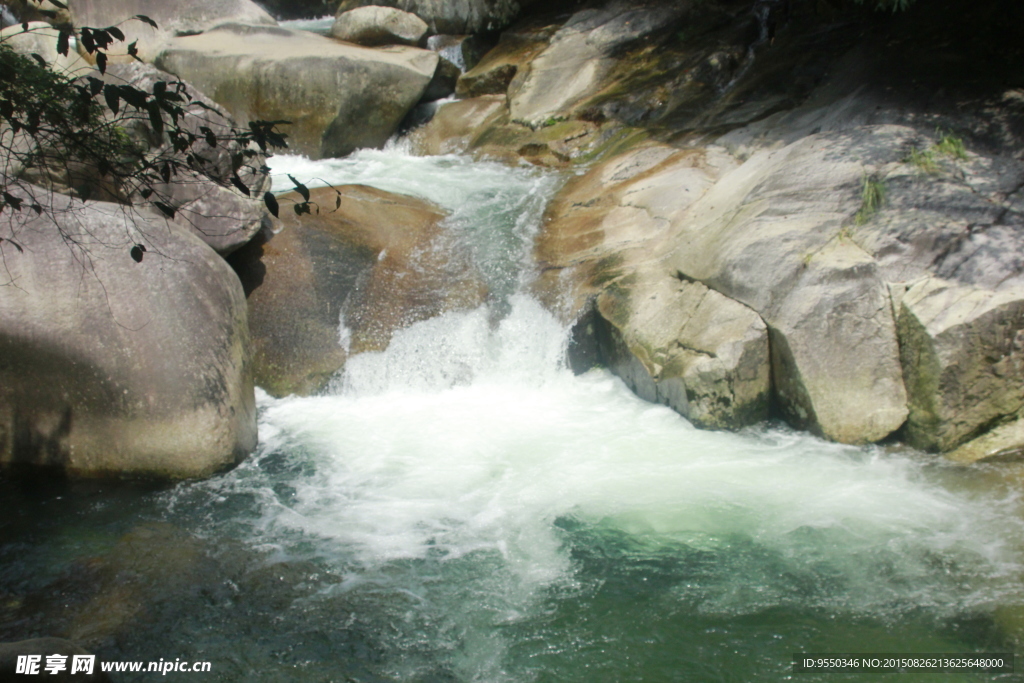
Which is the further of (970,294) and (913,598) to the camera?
(970,294)

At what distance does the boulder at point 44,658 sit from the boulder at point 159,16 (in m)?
11.7

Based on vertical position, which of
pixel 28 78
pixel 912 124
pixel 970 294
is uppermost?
pixel 912 124

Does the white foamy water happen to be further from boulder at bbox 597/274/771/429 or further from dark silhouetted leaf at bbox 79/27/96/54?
dark silhouetted leaf at bbox 79/27/96/54

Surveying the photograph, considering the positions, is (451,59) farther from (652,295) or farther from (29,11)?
(652,295)

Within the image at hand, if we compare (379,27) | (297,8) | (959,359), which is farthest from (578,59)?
(297,8)

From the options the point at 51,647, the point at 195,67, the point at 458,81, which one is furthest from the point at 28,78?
the point at 458,81

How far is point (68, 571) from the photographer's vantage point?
401 centimetres

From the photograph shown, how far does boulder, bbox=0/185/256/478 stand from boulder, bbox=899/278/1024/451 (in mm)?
4929

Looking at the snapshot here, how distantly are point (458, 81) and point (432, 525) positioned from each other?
10.4 meters

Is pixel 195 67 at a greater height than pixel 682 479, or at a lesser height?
greater

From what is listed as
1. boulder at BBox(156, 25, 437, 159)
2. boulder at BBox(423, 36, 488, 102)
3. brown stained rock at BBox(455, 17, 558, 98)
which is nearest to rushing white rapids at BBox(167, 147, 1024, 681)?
boulder at BBox(156, 25, 437, 159)

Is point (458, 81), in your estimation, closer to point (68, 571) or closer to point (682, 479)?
point (682, 479)

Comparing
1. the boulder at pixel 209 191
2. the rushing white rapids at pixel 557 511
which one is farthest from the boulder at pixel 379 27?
the rushing white rapids at pixel 557 511

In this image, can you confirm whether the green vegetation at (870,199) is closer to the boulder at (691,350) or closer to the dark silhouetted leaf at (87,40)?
the boulder at (691,350)
